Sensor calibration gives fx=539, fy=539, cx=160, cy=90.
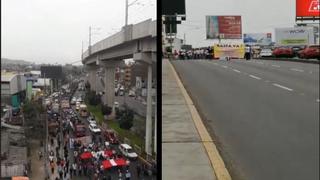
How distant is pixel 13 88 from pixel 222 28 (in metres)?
2.41

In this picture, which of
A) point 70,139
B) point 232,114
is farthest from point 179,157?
point 232,114

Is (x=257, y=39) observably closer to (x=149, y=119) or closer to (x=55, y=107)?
(x=149, y=119)

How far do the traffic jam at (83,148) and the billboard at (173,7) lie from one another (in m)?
0.54

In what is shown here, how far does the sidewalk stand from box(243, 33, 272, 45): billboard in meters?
0.60

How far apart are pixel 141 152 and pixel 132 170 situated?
74 millimetres

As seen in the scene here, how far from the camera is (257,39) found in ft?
14.1

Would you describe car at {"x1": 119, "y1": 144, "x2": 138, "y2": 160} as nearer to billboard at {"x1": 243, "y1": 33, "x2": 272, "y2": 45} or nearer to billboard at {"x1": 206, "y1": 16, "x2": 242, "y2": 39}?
billboard at {"x1": 206, "y1": 16, "x2": 242, "y2": 39}

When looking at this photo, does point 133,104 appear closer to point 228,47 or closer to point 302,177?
point 228,47

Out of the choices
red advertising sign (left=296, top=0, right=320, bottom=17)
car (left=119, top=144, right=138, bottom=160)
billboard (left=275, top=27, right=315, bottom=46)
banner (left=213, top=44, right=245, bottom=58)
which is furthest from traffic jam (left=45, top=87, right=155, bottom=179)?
billboard (left=275, top=27, right=315, bottom=46)

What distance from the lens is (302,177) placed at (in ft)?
13.6

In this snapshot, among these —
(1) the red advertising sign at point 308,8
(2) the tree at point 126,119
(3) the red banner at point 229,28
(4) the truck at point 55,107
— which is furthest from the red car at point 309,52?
(4) the truck at point 55,107

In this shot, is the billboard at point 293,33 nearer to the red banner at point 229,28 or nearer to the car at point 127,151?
the red banner at point 229,28

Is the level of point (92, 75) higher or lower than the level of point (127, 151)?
higher

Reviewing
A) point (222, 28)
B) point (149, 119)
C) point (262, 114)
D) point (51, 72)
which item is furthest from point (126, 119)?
point (262, 114)
